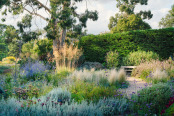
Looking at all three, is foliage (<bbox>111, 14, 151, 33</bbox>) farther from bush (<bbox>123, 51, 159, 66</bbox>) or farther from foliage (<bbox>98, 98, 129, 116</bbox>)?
foliage (<bbox>98, 98, 129, 116</bbox>)

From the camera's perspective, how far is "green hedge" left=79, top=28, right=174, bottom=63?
35.2 feet

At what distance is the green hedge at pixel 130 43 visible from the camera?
10.7 meters

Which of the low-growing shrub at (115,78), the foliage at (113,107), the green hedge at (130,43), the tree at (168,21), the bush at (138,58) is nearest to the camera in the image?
the foliage at (113,107)

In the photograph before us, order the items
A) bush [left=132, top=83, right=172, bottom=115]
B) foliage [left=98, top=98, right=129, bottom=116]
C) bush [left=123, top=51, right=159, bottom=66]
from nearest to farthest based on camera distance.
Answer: foliage [left=98, top=98, right=129, bottom=116] → bush [left=132, top=83, right=172, bottom=115] → bush [left=123, top=51, right=159, bottom=66]

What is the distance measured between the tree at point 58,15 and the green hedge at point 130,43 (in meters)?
1.51

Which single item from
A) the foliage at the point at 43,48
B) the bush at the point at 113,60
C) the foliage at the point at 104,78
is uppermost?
the foliage at the point at 43,48

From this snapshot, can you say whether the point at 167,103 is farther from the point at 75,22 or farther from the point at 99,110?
the point at 75,22

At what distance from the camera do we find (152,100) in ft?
12.4

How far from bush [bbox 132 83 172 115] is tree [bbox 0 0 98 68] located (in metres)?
6.80

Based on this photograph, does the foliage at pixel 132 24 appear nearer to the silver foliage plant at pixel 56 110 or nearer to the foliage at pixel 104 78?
the foliage at pixel 104 78

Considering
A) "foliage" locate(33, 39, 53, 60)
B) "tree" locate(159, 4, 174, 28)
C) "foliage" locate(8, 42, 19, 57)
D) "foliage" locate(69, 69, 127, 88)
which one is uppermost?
"tree" locate(159, 4, 174, 28)

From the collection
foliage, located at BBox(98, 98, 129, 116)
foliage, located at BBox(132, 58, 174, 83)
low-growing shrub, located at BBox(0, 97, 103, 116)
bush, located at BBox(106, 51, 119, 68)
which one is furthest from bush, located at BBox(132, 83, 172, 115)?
bush, located at BBox(106, 51, 119, 68)

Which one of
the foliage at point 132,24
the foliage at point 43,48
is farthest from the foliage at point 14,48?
the foliage at point 132,24

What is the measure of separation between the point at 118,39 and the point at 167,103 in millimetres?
8300
